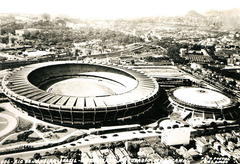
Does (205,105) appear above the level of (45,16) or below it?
below

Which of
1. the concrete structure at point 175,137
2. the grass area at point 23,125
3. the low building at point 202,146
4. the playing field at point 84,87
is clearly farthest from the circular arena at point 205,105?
the grass area at point 23,125

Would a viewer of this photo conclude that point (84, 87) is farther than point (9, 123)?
Yes

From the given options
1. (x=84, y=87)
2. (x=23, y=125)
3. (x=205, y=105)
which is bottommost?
(x=23, y=125)

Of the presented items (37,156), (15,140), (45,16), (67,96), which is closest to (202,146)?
(37,156)

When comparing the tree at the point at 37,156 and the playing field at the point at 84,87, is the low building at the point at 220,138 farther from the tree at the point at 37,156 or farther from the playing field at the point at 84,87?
the tree at the point at 37,156

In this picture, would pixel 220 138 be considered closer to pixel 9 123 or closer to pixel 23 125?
pixel 23 125

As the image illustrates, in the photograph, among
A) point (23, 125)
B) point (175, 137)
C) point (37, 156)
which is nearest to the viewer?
point (37, 156)

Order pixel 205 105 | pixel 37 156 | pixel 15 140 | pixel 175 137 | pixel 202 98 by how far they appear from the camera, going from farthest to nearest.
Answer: pixel 202 98, pixel 205 105, pixel 175 137, pixel 15 140, pixel 37 156

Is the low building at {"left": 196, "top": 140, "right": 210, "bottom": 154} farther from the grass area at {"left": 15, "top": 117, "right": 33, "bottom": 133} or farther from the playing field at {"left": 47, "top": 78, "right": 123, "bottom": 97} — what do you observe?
the grass area at {"left": 15, "top": 117, "right": 33, "bottom": 133}
